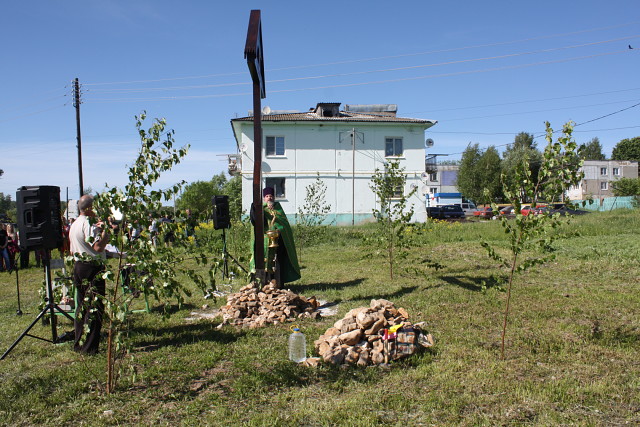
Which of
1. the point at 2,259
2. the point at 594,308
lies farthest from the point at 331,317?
the point at 2,259

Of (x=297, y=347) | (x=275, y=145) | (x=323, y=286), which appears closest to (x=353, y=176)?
(x=275, y=145)

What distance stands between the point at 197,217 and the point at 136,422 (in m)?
1.71

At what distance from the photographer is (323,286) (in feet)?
30.3

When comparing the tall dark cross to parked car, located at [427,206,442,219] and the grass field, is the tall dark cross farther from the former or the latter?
parked car, located at [427,206,442,219]

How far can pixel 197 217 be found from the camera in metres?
3.91

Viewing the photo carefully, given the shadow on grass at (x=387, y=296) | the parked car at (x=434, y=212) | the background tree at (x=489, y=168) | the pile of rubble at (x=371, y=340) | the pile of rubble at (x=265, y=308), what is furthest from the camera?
the background tree at (x=489, y=168)

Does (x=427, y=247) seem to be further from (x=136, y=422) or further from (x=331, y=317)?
(x=136, y=422)

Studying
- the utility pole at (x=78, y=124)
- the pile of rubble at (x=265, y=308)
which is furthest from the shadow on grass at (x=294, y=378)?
the utility pole at (x=78, y=124)

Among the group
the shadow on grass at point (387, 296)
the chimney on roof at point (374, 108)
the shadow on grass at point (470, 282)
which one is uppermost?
the chimney on roof at point (374, 108)

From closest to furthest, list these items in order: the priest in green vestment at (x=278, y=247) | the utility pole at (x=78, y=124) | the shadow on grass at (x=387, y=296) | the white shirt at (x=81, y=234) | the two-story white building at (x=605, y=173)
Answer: the white shirt at (x=81, y=234) → the shadow on grass at (x=387, y=296) → the priest in green vestment at (x=278, y=247) → the utility pole at (x=78, y=124) → the two-story white building at (x=605, y=173)

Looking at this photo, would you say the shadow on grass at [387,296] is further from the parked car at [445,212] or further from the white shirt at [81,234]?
the parked car at [445,212]

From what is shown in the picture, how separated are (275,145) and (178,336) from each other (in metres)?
24.2

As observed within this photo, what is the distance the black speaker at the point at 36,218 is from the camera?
5.61 m

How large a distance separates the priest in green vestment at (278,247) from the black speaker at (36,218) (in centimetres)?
320
